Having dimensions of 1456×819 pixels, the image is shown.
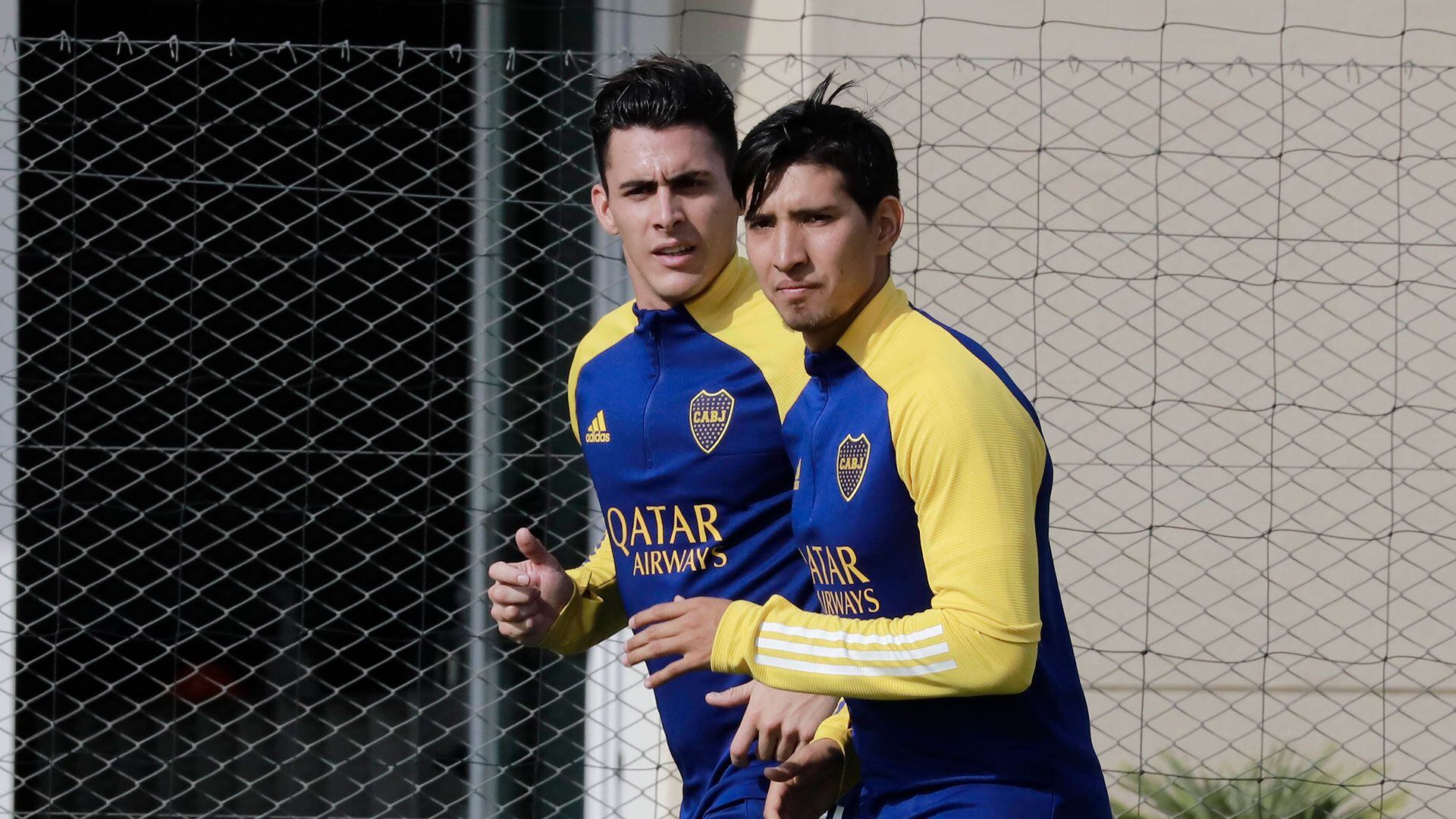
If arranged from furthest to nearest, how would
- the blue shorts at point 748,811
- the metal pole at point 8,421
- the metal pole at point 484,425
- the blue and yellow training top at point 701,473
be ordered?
the metal pole at point 484,425 → the metal pole at point 8,421 → the blue and yellow training top at point 701,473 → the blue shorts at point 748,811

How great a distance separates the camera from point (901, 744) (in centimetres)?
199

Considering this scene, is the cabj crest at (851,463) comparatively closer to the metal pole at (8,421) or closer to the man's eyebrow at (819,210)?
the man's eyebrow at (819,210)

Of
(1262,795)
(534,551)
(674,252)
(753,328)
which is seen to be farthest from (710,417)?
(1262,795)

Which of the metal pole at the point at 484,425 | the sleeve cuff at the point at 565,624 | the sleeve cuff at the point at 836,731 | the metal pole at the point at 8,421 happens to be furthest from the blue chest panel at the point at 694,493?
the metal pole at the point at 8,421

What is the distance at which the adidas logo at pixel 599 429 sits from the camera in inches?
103

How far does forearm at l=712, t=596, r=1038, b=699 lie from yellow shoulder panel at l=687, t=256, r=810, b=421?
19.4 inches

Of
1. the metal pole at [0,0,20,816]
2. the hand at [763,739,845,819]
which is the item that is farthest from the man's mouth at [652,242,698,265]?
the metal pole at [0,0,20,816]

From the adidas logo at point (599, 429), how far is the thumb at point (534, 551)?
0.20 m

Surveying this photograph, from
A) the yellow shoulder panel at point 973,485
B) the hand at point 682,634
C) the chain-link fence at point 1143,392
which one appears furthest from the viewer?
the chain-link fence at point 1143,392

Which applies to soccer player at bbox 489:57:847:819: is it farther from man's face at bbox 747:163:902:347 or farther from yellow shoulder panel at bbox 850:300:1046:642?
yellow shoulder panel at bbox 850:300:1046:642

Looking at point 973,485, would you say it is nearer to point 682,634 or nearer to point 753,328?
point 682,634

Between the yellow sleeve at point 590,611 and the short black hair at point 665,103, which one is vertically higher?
the short black hair at point 665,103

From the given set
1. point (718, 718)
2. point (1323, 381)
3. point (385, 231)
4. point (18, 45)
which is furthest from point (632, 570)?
point (385, 231)

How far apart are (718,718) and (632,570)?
0.94 feet
